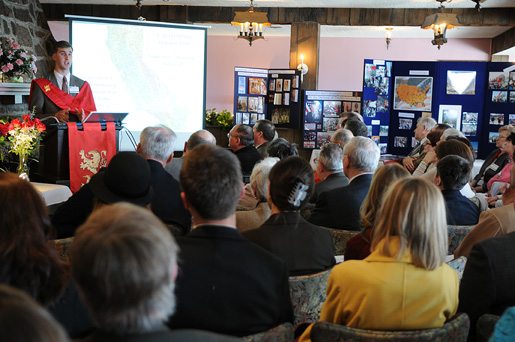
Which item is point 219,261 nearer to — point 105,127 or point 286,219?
point 286,219

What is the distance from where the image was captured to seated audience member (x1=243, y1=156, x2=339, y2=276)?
2.50 metres

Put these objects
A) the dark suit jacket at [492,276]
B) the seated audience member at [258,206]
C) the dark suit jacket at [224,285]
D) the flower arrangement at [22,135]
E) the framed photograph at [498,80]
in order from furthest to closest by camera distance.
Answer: the framed photograph at [498,80]
the flower arrangement at [22,135]
the seated audience member at [258,206]
the dark suit jacket at [492,276]
the dark suit jacket at [224,285]

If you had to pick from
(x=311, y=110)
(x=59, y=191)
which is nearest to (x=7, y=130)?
(x=59, y=191)

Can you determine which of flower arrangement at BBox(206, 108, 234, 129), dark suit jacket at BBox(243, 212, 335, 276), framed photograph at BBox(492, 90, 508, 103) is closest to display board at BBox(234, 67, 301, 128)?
flower arrangement at BBox(206, 108, 234, 129)

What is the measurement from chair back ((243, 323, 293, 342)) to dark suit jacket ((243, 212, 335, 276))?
66cm

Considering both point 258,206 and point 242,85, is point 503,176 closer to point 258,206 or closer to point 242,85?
point 258,206

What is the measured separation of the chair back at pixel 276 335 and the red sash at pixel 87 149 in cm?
363

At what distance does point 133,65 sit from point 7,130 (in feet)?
10.7

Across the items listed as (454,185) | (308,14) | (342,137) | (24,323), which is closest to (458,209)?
(454,185)

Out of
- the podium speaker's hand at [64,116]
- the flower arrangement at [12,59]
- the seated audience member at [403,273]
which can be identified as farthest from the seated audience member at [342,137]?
the flower arrangement at [12,59]

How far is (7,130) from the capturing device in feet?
14.2

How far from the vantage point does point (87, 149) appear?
5.16 metres

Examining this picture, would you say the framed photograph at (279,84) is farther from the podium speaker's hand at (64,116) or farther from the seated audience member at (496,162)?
the podium speaker's hand at (64,116)

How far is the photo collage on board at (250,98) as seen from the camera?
11148mm
